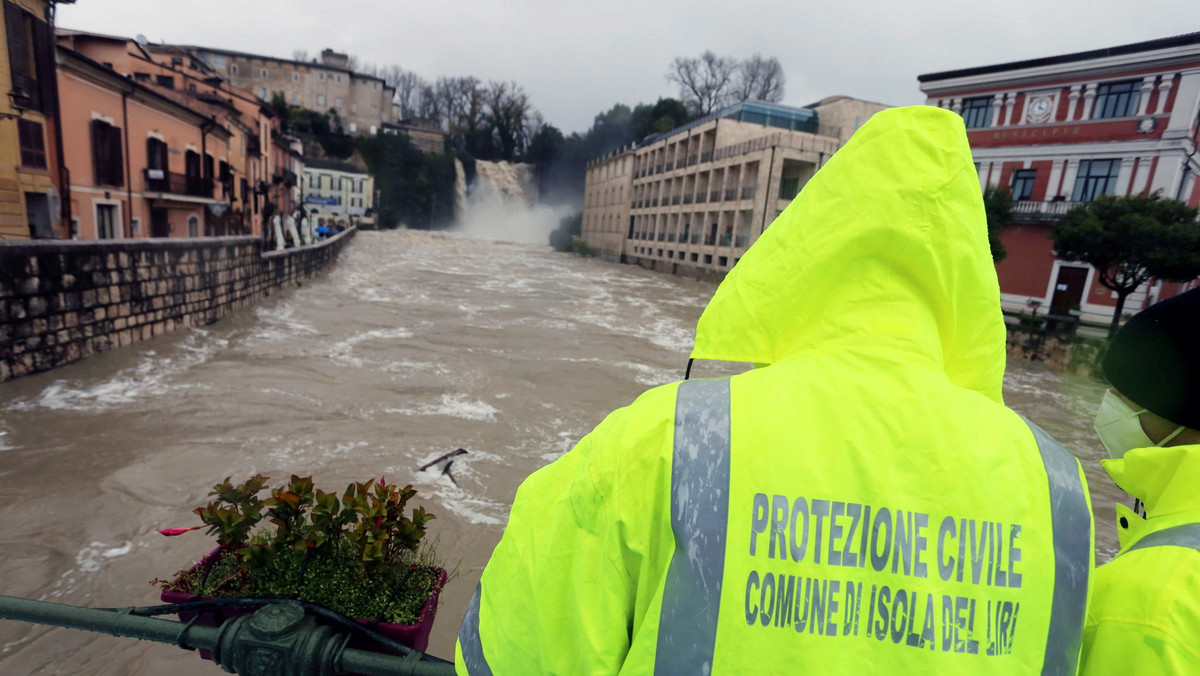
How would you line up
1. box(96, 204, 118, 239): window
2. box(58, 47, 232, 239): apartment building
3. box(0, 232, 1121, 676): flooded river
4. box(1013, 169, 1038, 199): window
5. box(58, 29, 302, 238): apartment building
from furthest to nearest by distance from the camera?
box(1013, 169, 1038, 199): window
box(58, 29, 302, 238): apartment building
box(96, 204, 118, 239): window
box(58, 47, 232, 239): apartment building
box(0, 232, 1121, 676): flooded river

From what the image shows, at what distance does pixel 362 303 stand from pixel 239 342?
20.2 feet

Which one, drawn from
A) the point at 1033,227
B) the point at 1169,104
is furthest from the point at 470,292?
the point at 1169,104

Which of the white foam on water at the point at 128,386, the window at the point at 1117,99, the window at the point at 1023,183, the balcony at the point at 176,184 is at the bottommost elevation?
the white foam on water at the point at 128,386

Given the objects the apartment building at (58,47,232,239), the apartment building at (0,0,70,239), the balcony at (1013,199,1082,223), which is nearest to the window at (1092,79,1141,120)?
the balcony at (1013,199,1082,223)

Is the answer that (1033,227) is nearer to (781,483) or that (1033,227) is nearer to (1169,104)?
(1169,104)

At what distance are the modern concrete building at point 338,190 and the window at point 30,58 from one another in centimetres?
3944

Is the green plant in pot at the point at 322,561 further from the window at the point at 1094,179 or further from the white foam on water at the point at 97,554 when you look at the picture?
the window at the point at 1094,179

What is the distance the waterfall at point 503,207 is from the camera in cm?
7050

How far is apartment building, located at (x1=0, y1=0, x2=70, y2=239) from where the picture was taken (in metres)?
12.2

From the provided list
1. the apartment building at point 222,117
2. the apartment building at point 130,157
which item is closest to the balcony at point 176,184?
the apartment building at point 130,157

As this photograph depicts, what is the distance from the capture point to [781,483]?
92cm

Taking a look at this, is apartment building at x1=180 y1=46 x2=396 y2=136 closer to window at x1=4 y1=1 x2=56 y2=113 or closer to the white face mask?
window at x1=4 y1=1 x2=56 y2=113

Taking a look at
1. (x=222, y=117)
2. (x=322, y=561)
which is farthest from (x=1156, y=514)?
(x=222, y=117)

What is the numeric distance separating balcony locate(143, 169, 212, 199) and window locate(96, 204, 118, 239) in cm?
179
